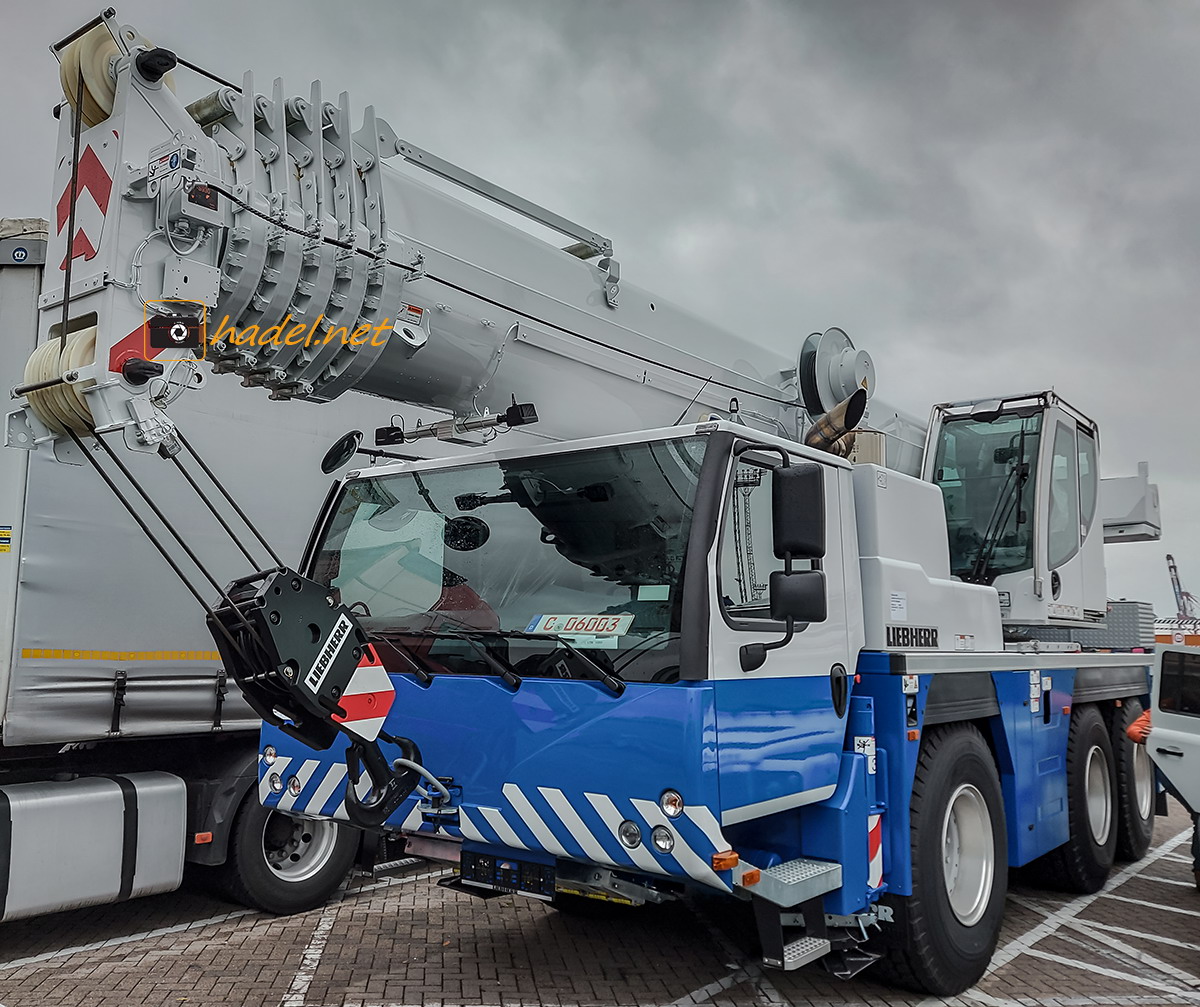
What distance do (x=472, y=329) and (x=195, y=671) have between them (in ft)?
8.56

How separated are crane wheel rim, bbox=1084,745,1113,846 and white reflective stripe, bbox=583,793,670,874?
429cm

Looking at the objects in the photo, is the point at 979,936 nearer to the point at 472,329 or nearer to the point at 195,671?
the point at 472,329

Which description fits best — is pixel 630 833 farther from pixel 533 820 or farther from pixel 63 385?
pixel 63 385

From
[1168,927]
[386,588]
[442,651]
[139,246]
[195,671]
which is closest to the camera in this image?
[139,246]

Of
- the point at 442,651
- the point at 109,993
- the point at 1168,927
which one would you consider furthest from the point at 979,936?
the point at 109,993

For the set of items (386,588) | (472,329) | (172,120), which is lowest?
(386,588)

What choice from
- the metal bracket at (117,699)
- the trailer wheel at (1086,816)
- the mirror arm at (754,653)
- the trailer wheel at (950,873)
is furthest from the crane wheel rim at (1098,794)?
the metal bracket at (117,699)

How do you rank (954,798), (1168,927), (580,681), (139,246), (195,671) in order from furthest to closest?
(1168,927) < (195,671) < (954,798) < (580,681) < (139,246)

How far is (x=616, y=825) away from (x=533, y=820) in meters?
0.36

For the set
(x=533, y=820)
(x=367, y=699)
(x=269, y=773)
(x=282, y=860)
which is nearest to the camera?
(x=533, y=820)

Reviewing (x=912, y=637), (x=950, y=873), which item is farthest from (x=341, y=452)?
(x=950, y=873)

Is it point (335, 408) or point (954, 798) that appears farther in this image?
point (335, 408)

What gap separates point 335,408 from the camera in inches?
253

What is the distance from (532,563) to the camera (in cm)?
418
